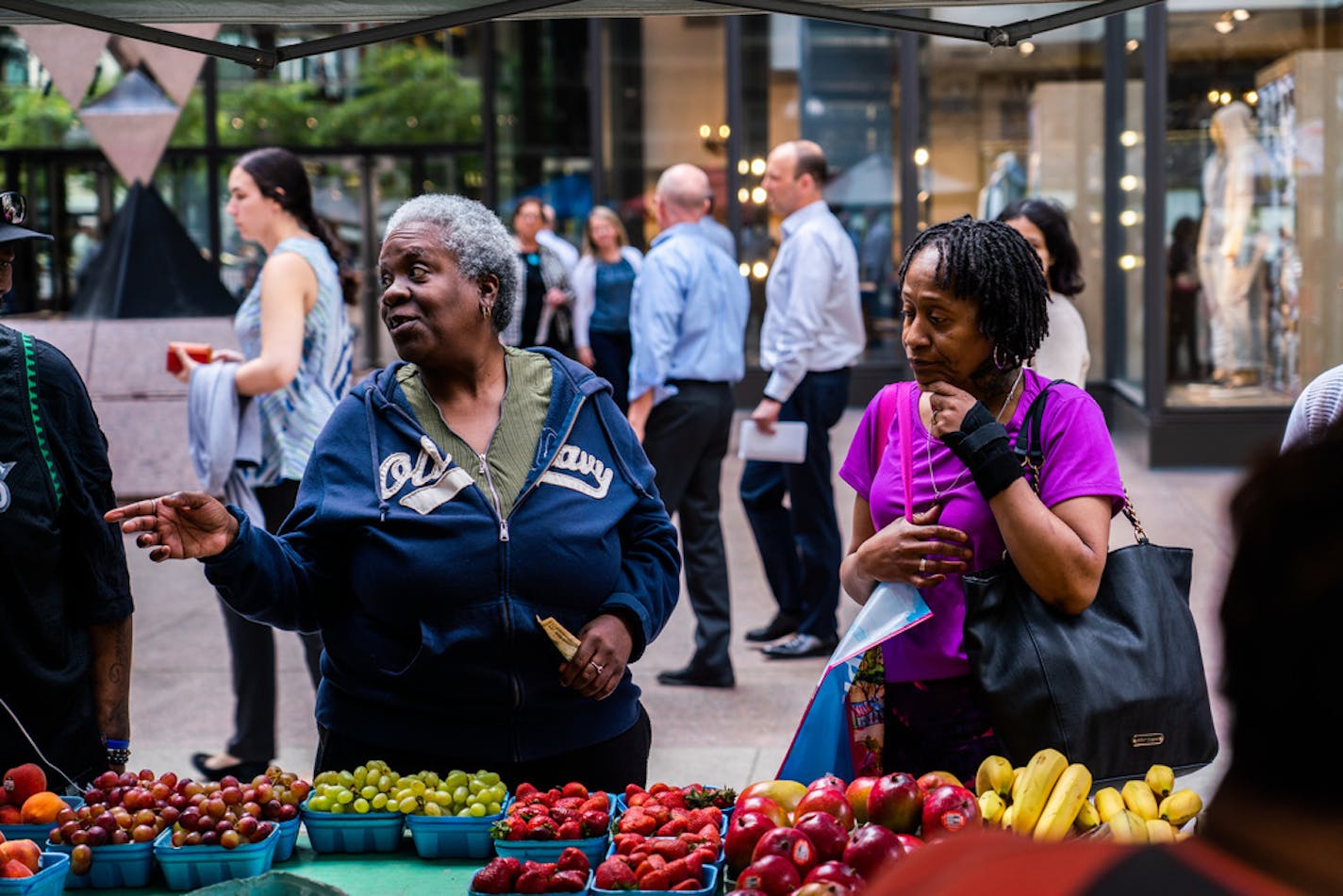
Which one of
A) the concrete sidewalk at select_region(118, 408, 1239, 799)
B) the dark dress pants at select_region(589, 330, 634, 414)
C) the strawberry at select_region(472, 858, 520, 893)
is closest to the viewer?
the strawberry at select_region(472, 858, 520, 893)

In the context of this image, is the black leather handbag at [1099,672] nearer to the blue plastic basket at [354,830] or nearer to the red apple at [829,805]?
the red apple at [829,805]

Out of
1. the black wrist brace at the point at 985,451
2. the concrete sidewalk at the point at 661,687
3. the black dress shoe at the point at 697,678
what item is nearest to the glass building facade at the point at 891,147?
the concrete sidewalk at the point at 661,687

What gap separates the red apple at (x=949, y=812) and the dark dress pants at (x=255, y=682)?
3.30 m

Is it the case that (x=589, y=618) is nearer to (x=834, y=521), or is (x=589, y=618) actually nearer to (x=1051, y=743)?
(x=1051, y=743)

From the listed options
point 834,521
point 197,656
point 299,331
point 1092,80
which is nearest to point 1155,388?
point 1092,80

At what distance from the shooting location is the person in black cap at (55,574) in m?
3.41

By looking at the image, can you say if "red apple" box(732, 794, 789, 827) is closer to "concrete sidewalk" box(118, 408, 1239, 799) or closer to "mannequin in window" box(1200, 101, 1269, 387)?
"concrete sidewalk" box(118, 408, 1239, 799)

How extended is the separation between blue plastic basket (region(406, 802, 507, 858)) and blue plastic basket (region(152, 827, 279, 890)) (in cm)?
28

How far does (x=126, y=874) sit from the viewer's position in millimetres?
3051

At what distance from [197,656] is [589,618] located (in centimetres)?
510

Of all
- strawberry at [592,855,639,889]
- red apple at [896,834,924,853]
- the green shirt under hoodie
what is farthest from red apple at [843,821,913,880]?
the green shirt under hoodie

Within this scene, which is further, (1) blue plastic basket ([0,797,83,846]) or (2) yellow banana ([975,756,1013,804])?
(1) blue plastic basket ([0,797,83,846])

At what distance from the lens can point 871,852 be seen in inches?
102

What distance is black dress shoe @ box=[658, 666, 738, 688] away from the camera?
7.18m
